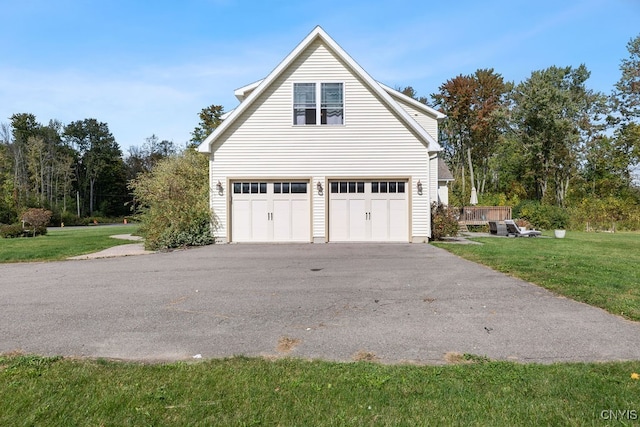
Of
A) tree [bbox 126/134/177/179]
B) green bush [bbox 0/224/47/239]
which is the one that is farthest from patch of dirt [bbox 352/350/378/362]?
tree [bbox 126/134/177/179]

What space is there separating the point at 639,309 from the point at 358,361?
170 inches

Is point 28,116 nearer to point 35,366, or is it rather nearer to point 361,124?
point 361,124

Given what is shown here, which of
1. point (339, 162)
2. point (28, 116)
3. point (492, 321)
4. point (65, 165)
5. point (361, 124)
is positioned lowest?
point (492, 321)

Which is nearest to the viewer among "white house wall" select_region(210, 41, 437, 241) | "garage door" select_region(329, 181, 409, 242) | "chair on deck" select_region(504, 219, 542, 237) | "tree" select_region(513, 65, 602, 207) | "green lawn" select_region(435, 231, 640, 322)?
"green lawn" select_region(435, 231, 640, 322)

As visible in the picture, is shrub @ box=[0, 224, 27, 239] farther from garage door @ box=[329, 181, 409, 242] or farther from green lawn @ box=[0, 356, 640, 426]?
green lawn @ box=[0, 356, 640, 426]

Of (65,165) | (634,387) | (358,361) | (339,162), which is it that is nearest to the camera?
(634,387)

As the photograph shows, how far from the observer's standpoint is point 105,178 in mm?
65188

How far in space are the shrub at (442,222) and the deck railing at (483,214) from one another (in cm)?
888

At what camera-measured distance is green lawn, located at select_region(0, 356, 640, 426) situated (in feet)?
9.22

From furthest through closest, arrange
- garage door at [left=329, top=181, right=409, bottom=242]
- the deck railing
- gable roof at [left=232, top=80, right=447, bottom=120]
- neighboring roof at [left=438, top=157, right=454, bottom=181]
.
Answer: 1. the deck railing
2. neighboring roof at [left=438, top=157, right=454, bottom=181]
3. gable roof at [left=232, top=80, right=447, bottom=120]
4. garage door at [left=329, top=181, right=409, bottom=242]

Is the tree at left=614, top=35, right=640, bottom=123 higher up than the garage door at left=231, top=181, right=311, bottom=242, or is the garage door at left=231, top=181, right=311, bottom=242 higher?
the tree at left=614, top=35, right=640, bottom=123

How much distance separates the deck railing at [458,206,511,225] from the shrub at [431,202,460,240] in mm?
8883

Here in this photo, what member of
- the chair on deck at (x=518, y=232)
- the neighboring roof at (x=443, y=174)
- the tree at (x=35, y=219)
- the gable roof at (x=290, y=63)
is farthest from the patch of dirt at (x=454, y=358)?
the tree at (x=35, y=219)

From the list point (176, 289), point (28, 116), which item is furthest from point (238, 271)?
point (28, 116)
